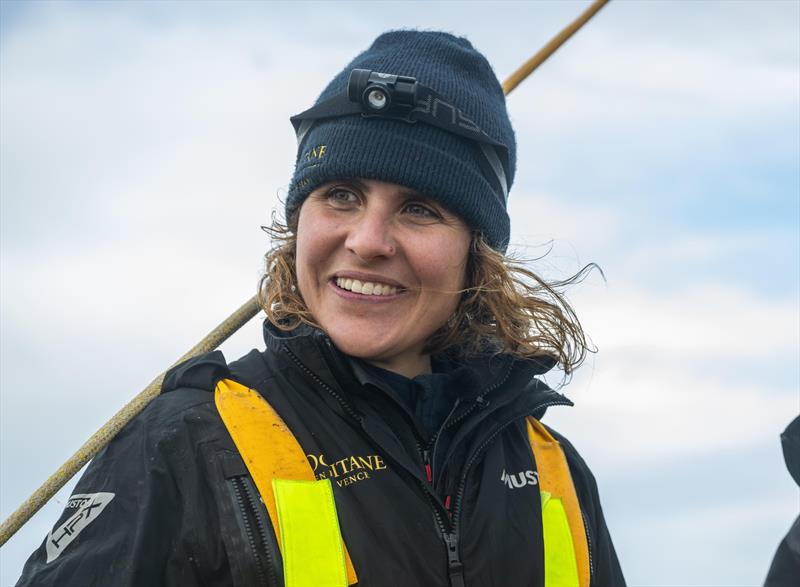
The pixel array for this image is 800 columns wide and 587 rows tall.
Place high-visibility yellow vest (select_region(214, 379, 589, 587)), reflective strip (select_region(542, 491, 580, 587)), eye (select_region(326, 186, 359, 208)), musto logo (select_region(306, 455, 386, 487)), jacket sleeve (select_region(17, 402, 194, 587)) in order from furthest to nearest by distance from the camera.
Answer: eye (select_region(326, 186, 359, 208)), reflective strip (select_region(542, 491, 580, 587)), musto logo (select_region(306, 455, 386, 487)), high-visibility yellow vest (select_region(214, 379, 589, 587)), jacket sleeve (select_region(17, 402, 194, 587))

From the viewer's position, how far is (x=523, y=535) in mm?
3654

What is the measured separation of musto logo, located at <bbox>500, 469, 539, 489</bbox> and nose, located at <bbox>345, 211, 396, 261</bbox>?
90cm

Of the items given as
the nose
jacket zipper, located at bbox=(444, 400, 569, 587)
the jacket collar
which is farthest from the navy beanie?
jacket zipper, located at bbox=(444, 400, 569, 587)

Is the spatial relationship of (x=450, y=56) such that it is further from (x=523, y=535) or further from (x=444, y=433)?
(x=523, y=535)

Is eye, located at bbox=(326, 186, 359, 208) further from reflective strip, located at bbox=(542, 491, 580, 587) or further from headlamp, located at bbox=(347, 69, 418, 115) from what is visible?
reflective strip, located at bbox=(542, 491, 580, 587)

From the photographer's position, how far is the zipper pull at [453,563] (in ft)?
11.0

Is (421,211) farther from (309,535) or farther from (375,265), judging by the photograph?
(309,535)

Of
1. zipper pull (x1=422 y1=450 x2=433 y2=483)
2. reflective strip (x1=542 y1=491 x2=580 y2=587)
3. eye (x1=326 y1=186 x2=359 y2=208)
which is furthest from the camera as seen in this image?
eye (x1=326 y1=186 x2=359 y2=208)

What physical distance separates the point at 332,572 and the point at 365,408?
633mm

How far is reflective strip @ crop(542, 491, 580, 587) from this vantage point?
3.73m

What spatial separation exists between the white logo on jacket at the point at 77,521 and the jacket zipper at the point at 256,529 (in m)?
0.38

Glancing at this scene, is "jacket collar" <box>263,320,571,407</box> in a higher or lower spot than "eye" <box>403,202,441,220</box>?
lower

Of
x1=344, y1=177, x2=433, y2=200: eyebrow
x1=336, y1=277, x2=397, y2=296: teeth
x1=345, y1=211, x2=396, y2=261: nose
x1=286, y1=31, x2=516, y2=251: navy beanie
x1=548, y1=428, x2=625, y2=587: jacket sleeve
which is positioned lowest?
x1=548, y1=428, x2=625, y2=587: jacket sleeve

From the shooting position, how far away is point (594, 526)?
14.1 feet
